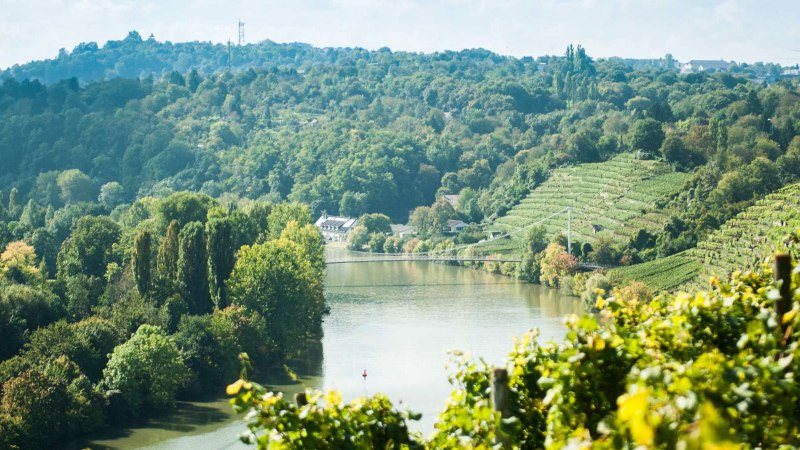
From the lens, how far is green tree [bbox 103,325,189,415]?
69.1 feet

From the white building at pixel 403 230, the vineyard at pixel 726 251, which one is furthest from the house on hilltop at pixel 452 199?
the vineyard at pixel 726 251

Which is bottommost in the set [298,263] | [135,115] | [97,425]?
[97,425]

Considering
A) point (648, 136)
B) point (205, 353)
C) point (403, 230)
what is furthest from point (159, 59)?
point (205, 353)

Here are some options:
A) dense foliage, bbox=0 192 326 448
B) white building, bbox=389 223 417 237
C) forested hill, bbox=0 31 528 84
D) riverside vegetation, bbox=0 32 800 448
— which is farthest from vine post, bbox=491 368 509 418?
forested hill, bbox=0 31 528 84

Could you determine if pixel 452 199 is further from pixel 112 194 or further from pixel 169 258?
pixel 169 258

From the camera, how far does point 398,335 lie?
28.1 meters

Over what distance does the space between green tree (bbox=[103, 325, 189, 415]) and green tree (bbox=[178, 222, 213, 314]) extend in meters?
5.03

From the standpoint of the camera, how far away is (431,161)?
213 ft

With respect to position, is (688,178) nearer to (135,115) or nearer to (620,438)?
(135,115)

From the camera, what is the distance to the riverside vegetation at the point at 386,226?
17.0ft

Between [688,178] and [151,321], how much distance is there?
2445 cm

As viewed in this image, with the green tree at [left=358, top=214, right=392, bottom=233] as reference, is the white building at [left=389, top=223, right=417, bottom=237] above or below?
below

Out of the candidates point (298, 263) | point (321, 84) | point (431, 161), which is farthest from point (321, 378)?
point (321, 84)

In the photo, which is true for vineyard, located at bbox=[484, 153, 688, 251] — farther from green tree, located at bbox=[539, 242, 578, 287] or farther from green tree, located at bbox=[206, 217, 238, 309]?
green tree, located at bbox=[206, 217, 238, 309]
